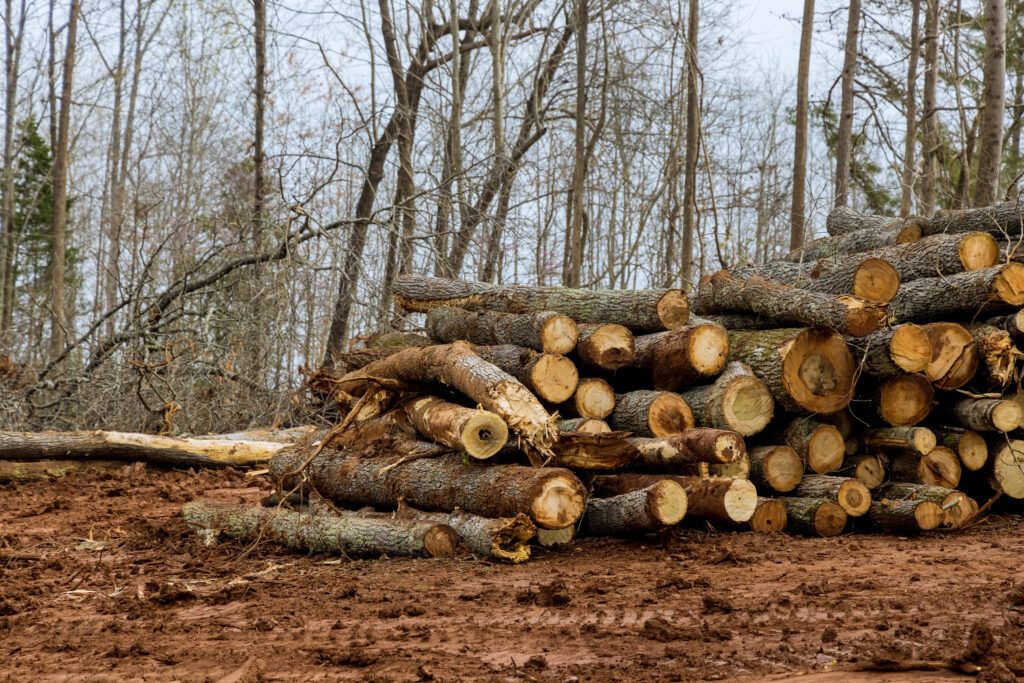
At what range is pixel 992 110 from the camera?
10.6m

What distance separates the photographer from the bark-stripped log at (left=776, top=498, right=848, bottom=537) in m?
6.05

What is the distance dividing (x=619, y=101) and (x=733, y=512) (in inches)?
460

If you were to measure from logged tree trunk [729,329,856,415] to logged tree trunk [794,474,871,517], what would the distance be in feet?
1.73

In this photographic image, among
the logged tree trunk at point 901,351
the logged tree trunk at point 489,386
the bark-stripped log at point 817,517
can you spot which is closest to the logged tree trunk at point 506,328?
the logged tree trunk at point 489,386

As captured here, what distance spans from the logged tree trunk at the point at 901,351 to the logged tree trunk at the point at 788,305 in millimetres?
145

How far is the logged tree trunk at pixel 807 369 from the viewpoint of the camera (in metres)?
6.38

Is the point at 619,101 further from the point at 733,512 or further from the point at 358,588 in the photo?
the point at 358,588

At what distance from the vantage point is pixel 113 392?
36.2 ft

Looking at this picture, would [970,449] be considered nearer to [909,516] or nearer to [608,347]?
[909,516]

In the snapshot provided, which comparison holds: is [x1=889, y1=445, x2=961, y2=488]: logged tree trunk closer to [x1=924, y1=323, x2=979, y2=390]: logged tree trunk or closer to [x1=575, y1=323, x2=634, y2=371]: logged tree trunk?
[x1=924, y1=323, x2=979, y2=390]: logged tree trunk

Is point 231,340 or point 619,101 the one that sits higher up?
point 619,101

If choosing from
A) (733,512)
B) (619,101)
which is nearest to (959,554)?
(733,512)

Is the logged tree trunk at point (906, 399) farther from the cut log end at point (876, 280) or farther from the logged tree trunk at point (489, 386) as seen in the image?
the logged tree trunk at point (489, 386)

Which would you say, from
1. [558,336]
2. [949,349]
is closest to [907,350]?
[949,349]
